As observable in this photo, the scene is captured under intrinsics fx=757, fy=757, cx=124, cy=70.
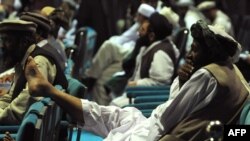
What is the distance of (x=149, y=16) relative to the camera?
6.91 meters

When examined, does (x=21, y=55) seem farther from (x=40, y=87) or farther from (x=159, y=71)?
(x=159, y=71)

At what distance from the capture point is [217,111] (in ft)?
12.8

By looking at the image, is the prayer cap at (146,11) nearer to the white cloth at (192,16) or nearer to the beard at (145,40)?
the beard at (145,40)

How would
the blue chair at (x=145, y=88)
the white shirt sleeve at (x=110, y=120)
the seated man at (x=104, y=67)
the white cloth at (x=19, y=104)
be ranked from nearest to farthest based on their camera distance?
the white cloth at (x=19, y=104), the white shirt sleeve at (x=110, y=120), the blue chair at (x=145, y=88), the seated man at (x=104, y=67)

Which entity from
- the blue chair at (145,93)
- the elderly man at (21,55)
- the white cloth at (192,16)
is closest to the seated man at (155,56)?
the blue chair at (145,93)

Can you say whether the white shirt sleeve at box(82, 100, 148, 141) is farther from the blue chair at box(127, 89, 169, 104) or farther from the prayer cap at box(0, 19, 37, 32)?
the blue chair at box(127, 89, 169, 104)

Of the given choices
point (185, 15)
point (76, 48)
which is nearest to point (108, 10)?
point (185, 15)

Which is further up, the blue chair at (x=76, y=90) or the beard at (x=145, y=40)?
Result: the beard at (x=145, y=40)

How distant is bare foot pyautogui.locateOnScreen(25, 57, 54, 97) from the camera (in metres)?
4.08

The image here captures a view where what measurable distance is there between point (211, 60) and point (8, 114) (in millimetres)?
1201

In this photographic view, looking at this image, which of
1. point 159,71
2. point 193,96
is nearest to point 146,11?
point 159,71

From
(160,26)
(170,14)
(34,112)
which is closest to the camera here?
(34,112)

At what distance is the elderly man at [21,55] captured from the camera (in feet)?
14.7

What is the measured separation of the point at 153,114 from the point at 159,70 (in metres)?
2.09
